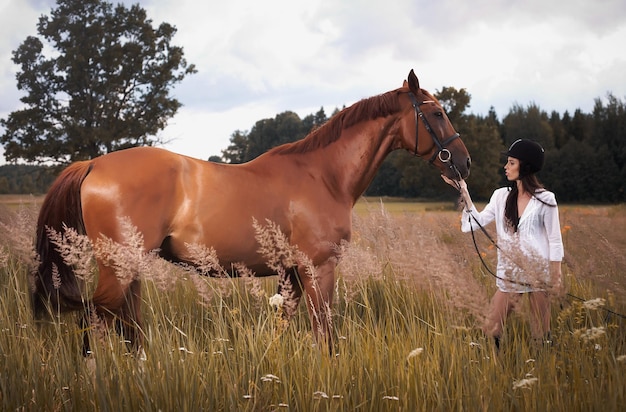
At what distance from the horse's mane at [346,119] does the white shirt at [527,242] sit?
3.89 feet

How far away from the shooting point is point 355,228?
680 cm

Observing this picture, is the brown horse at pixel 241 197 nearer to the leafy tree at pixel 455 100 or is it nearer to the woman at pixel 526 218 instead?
the woman at pixel 526 218

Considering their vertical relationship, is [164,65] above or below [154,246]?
above

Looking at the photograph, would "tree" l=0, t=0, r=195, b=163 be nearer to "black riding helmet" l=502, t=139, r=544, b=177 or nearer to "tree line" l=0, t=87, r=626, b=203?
"tree line" l=0, t=87, r=626, b=203

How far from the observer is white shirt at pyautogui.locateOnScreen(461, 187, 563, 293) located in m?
2.78

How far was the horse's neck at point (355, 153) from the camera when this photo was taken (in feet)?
15.1

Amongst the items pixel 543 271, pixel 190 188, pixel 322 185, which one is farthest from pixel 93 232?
pixel 543 271

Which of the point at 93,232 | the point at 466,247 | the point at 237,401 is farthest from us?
the point at 466,247

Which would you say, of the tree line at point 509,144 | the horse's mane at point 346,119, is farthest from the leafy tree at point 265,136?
the horse's mane at point 346,119

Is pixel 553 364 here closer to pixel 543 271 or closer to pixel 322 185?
pixel 543 271

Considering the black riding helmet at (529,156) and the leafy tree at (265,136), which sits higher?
the leafy tree at (265,136)

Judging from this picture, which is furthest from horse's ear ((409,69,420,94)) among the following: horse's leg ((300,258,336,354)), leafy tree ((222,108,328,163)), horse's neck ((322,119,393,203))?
leafy tree ((222,108,328,163))

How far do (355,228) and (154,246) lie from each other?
3356 millimetres

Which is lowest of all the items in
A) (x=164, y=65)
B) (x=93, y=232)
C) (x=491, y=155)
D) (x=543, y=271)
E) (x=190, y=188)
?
(x=543, y=271)
